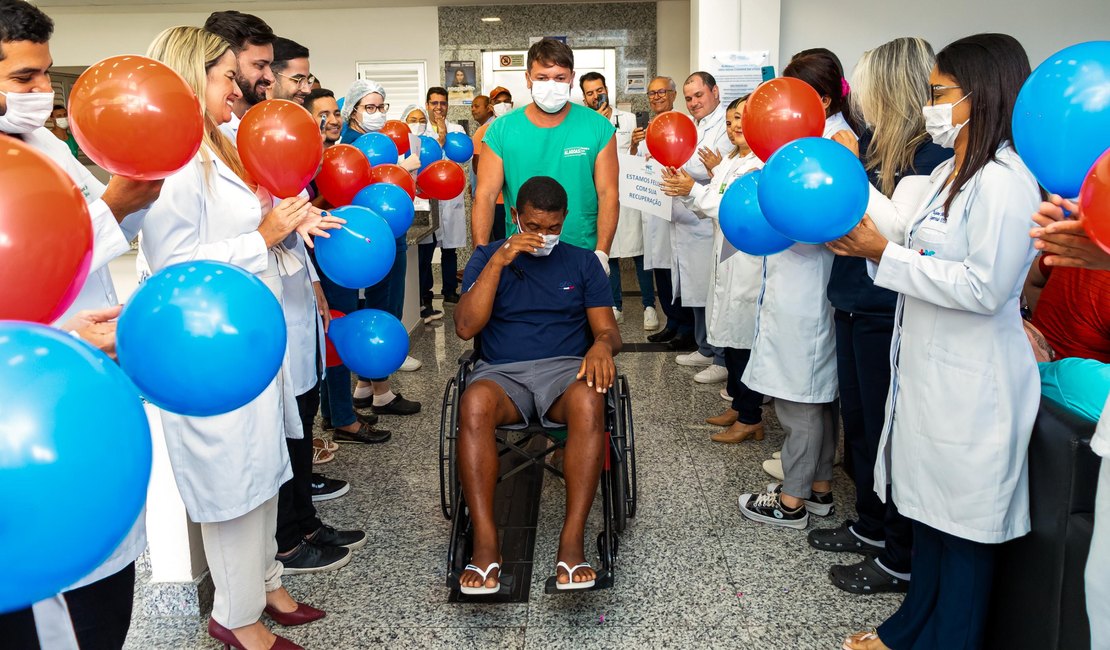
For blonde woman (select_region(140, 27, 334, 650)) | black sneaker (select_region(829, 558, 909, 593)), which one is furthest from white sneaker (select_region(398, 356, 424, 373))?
black sneaker (select_region(829, 558, 909, 593))

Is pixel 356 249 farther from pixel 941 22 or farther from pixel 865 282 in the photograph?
pixel 941 22

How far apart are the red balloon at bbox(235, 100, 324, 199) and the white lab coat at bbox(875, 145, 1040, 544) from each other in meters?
1.40

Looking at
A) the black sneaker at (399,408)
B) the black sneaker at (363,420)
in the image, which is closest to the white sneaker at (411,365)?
the black sneaker at (399,408)

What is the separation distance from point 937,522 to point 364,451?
2424 millimetres

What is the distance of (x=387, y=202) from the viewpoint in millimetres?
2867

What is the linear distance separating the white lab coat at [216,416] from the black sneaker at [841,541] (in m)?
1.69

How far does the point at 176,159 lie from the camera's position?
1.41 metres

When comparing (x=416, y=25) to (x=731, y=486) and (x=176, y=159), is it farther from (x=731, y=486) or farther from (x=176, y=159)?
(x=176, y=159)

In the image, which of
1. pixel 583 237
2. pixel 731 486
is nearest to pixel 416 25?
pixel 583 237

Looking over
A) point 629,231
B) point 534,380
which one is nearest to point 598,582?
point 534,380

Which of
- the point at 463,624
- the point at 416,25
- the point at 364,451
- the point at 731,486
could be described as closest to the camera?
the point at 463,624

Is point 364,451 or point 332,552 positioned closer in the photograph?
point 332,552

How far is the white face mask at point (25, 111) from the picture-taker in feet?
4.39

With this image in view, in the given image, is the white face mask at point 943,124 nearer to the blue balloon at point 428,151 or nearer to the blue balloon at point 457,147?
the blue balloon at point 428,151
